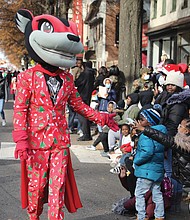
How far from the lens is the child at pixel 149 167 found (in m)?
5.53

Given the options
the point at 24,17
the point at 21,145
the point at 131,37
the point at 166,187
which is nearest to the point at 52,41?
the point at 24,17

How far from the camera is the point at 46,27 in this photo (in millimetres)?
4895

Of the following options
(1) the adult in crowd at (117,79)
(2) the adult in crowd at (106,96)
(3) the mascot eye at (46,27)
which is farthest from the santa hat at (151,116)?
(1) the adult in crowd at (117,79)

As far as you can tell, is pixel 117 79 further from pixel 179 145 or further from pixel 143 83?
pixel 179 145

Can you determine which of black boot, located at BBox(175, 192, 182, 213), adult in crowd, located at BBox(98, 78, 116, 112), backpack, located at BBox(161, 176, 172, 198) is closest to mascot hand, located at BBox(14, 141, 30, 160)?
backpack, located at BBox(161, 176, 172, 198)

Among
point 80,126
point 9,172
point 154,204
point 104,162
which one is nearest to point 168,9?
point 80,126

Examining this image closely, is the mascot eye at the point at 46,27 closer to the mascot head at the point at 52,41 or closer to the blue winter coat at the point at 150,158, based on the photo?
the mascot head at the point at 52,41

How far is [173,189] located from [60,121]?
2.11m

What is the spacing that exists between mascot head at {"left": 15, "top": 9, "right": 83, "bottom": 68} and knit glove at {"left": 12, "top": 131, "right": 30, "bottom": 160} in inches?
31.0

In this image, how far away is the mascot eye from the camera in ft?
16.0

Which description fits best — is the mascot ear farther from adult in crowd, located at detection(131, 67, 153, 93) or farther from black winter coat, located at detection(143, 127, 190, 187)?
adult in crowd, located at detection(131, 67, 153, 93)

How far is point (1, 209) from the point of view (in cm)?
622

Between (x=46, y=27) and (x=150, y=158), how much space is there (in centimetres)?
191

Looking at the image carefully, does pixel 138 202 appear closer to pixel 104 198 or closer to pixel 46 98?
pixel 104 198
